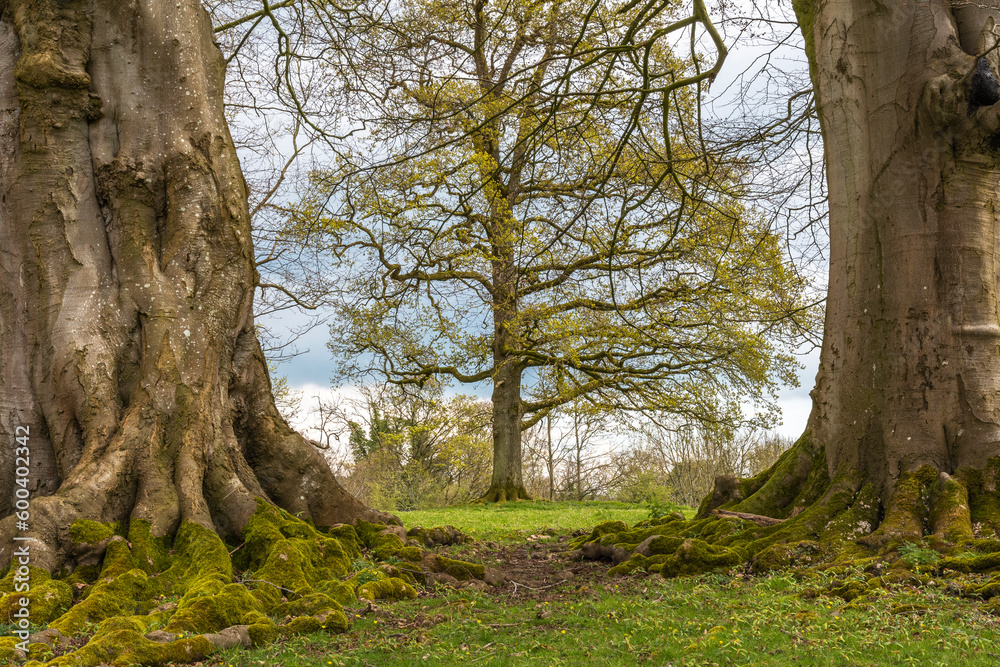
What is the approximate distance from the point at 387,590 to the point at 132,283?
4227 mm

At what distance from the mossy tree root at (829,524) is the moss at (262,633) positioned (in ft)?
12.6

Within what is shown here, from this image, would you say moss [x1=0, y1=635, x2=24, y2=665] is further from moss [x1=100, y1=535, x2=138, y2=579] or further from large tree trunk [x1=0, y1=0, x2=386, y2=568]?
large tree trunk [x1=0, y1=0, x2=386, y2=568]

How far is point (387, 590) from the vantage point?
6176 mm

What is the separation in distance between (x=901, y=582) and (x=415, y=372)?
16030 millimetres

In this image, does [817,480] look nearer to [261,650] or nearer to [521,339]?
[261,650]

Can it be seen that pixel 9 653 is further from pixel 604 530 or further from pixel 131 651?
pixel 604 530

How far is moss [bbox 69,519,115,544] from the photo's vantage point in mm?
5879

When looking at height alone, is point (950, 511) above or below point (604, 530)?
above

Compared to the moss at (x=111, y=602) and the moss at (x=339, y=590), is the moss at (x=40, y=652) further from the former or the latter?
the moss at (x=339, y=590)

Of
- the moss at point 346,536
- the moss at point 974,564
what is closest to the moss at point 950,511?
the moss at point 974,564

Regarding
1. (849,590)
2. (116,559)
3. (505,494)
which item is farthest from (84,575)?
(505,494)

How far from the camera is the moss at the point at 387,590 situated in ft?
19.6

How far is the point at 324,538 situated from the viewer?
23.1 feet

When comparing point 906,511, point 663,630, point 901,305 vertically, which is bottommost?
point 663,630
